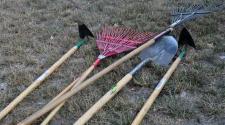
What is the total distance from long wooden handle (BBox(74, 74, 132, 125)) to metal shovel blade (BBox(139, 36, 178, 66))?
62 centimetres

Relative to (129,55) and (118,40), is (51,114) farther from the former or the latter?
(118,40)

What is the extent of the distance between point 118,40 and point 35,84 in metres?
1.13

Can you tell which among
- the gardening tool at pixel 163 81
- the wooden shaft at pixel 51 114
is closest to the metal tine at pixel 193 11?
the gardening tool at pixel 163 81

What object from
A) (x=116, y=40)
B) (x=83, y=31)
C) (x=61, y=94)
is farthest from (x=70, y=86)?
(x=83, y=31)

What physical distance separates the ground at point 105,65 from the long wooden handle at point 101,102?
114mm

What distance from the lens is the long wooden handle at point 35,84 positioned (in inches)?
122

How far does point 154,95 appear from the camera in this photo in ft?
10.6

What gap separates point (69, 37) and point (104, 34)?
479mm

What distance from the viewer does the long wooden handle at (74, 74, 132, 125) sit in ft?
9.36

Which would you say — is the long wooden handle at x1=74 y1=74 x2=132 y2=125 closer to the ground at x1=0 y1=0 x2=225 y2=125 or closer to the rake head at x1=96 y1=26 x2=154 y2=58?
the ground at x1=0 y1=0 x2=225 y2=125

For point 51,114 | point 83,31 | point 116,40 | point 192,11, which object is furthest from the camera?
point 192,11

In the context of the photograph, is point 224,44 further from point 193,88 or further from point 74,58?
point 74,58

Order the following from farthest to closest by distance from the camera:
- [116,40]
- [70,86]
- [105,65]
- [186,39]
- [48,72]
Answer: [116,40]
[186,39]
[105,65]
[48,72]
[70,86]

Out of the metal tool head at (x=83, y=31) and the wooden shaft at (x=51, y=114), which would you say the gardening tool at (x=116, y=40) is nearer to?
the metal tool head at (x=83, y=31)
